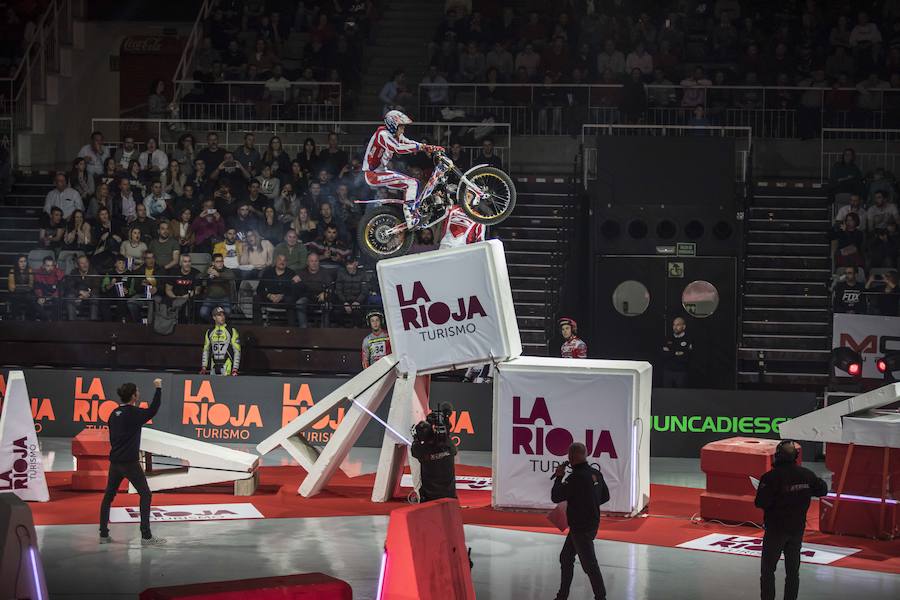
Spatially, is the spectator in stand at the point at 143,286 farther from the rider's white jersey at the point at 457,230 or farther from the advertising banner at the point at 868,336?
the advertising banner at the point at 868,336

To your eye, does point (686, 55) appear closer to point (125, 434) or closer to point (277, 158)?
point (277, 158)

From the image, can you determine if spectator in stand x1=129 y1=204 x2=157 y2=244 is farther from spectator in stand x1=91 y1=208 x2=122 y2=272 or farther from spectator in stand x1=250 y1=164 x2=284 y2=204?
spectator in stand x1=250 y1=164 x2=284 y2=204

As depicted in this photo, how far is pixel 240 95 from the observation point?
1038 inches

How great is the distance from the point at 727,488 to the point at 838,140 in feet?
40.6

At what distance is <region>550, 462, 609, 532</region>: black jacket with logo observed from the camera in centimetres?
1064

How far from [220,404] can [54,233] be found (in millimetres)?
5703

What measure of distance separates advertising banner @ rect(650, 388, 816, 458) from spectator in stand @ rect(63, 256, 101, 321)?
9938 mm

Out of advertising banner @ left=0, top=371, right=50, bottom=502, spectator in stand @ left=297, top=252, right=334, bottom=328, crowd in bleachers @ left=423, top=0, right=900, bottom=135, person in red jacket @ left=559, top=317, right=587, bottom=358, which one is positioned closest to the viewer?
advertising banner @ left=0, top=371, right=50, bottom=502

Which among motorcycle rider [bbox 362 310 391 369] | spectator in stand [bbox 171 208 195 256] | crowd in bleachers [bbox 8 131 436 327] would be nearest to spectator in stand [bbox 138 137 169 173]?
crowd in bleachers [bbox 8 131 436 327]

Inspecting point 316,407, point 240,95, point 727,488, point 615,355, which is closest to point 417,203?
point 316,407

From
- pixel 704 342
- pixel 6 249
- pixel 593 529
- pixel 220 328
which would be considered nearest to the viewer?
pixel 593 529

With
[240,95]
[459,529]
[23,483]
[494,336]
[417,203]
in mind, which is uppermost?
[240,95]

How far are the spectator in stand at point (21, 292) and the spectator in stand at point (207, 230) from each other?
292 cm

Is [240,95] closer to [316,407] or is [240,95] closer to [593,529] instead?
[316,407]
